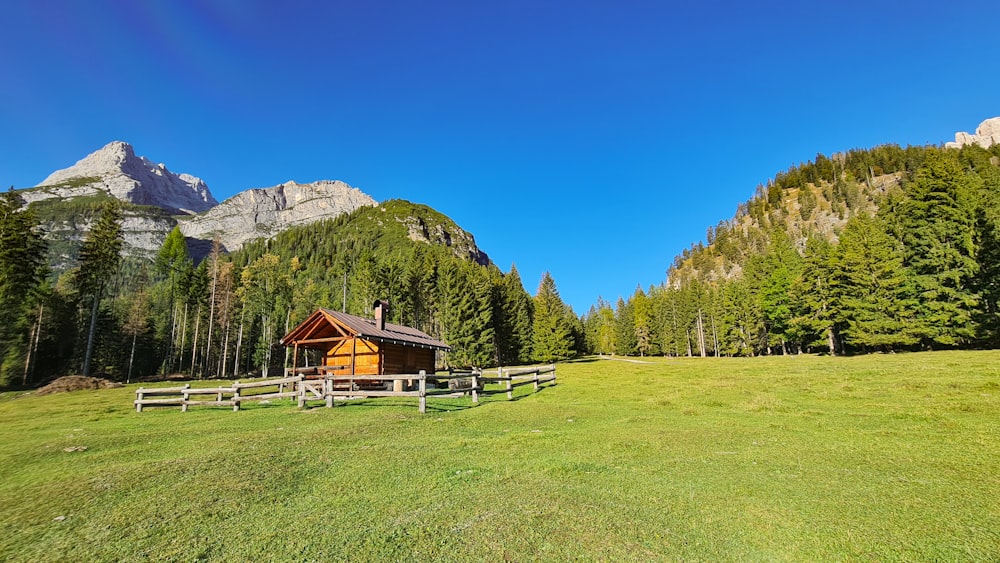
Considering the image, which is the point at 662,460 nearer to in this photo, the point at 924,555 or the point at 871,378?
the point at 924,555

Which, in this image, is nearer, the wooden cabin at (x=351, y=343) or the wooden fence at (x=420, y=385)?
the wooden fence at (x=420, y=385)

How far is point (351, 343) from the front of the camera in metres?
25.2

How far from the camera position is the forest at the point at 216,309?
127 feet

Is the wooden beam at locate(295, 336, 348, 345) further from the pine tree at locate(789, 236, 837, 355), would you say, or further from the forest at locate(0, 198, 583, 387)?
the pine tree at locate(789, 236, 837, 355)

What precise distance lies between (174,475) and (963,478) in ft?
37.8

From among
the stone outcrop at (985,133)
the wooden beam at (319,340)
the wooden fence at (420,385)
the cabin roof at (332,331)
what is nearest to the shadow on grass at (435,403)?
the wooden fence at (420,385)

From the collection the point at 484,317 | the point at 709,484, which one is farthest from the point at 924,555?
the point at 484,317

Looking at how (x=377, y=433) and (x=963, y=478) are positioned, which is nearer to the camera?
(x=963, y=478)

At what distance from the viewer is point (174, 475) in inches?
258

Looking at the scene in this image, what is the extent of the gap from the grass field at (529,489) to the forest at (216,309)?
124 ft

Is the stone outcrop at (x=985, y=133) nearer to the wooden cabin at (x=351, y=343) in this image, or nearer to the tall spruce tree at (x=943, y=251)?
the tall spruce tree at (x=943, y=251)

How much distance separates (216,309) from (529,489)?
6178 centimetres

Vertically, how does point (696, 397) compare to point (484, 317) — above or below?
below

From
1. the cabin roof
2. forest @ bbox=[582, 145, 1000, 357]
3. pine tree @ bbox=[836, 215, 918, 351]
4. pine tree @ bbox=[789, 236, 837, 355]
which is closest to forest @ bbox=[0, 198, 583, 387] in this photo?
the cabin roof
